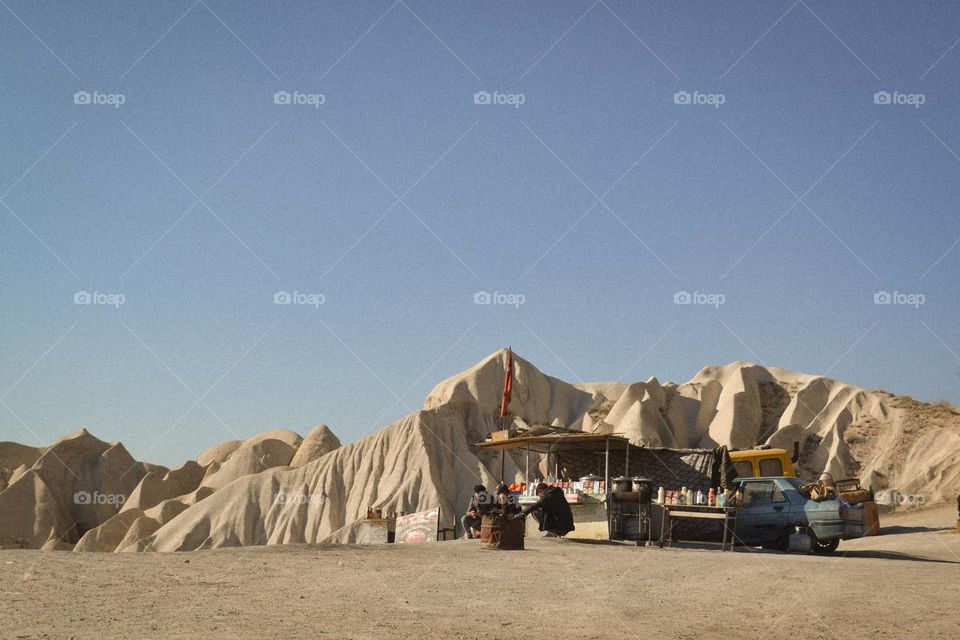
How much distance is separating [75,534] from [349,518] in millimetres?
28828

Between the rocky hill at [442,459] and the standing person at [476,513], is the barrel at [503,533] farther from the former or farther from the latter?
the rocky hill at [442,459]

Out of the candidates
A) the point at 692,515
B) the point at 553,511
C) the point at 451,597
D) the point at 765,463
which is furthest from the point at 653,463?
the point at 451,597

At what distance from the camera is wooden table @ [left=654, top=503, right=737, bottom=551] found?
19.2m

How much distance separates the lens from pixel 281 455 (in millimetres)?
73812

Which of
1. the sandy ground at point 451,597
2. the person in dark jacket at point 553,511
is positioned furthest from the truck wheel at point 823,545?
the sandy ground at point 451,597

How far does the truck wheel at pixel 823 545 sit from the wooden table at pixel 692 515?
1.62m

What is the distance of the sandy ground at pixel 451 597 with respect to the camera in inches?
341

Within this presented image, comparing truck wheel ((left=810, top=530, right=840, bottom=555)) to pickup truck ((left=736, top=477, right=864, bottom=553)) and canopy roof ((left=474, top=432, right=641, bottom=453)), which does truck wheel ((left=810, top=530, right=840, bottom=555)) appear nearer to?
pickup truck ((left=736, top=477, right=864, bottom=553))

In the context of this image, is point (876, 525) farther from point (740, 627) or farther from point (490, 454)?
point (490, 454)

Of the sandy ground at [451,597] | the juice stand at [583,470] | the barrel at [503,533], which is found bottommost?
the sandy ground at [451,597]

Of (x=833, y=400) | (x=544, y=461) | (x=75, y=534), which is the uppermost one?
(x=833, y=400)

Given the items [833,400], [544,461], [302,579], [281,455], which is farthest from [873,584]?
[281,455]

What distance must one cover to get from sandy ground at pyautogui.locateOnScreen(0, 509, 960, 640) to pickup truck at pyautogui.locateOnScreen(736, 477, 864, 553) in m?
5.71

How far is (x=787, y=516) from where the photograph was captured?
20.6 meters
